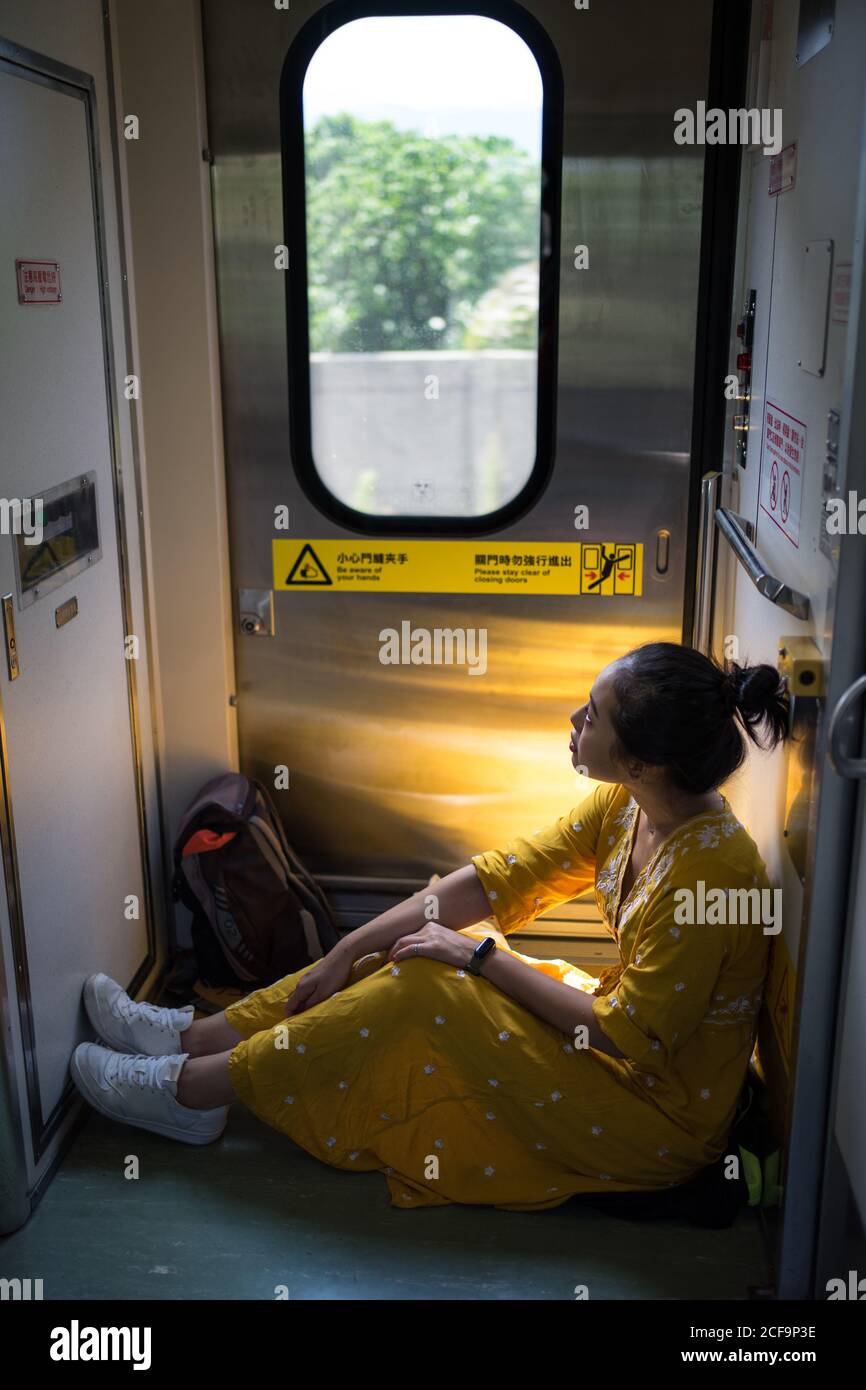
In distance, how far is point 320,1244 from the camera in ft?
8.07

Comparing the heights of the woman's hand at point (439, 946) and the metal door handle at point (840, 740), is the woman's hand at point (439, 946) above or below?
below

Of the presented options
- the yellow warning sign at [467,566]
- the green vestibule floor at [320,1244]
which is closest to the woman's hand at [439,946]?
the green vestibule floor at [320,1244]

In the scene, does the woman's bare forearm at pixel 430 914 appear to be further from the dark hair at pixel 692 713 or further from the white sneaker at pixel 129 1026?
the dark hair at pixel 692 713

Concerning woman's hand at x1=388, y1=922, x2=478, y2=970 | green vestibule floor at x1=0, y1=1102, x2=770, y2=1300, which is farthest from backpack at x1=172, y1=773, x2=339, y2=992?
woman's hand at x1=388, y1=922, x2=478, y2=970

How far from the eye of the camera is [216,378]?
323 cm

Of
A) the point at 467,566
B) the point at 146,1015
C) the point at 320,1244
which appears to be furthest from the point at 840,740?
the point at 146,1015

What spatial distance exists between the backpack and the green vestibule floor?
0.65m

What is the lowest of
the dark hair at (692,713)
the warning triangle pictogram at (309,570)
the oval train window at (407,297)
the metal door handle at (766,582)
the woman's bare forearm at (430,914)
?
the woman's bare forearm at (430,914)

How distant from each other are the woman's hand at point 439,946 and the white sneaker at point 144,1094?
1.75 feet

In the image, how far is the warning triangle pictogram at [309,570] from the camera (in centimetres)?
335

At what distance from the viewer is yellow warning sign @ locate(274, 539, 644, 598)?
10.8ft

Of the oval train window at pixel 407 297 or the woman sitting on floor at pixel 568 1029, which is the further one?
the oval train window at pixel 407 297
